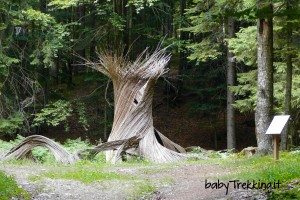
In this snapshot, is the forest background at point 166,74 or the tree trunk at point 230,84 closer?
the forest background at point 166,74

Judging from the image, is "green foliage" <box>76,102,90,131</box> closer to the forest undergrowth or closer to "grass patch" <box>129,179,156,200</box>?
the forest undergrowth

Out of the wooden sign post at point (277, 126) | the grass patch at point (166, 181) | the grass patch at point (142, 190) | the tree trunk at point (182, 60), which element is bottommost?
the grass patch at point (166, 181)

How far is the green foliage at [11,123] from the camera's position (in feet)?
56.1

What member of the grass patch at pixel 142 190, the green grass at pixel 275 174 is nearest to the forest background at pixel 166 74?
the green grass at pixel 275 174

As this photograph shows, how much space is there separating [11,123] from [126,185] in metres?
10.7

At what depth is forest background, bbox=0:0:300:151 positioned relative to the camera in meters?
12.2

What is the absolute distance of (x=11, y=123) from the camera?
686 inches

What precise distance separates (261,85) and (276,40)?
2852mm

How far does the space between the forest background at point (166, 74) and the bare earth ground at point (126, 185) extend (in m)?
2.30

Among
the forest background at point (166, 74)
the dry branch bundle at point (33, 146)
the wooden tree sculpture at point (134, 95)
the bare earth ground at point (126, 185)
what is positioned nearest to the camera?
the bare earth ground at point (126, 185)

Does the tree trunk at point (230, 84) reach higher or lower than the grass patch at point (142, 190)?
higher

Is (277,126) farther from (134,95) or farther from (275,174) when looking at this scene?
(134,95)

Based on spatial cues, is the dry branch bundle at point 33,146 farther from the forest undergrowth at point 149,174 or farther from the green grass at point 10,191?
the green grass at point 10,191

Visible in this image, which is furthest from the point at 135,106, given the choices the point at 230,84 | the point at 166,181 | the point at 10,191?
the point at 10,191
